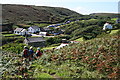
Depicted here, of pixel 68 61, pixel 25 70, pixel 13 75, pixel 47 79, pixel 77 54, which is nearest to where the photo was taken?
pixel 47 79

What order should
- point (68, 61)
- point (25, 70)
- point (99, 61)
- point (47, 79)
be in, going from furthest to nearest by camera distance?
point (68, 61)
point (99, 61)
point (25, 70)
point (47, 79)

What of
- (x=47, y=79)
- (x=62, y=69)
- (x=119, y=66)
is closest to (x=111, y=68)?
(x=119, y=66)

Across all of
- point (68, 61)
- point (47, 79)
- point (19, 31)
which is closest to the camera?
point (47, 79)

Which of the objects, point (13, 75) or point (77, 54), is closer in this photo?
point (13, 75)

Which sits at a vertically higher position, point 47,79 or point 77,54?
point 77,54

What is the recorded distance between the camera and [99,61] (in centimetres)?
1179

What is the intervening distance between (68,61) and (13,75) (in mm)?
4366

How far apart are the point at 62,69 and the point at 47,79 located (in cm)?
184

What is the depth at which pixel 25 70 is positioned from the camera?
1097 centimetres

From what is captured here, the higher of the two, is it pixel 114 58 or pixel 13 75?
pixel 114 58

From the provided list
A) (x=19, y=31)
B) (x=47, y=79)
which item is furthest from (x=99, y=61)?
(x=19, y=31)

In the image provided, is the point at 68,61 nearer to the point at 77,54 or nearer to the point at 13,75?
the point at 77,54

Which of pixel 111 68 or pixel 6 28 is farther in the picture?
pixel 6 28

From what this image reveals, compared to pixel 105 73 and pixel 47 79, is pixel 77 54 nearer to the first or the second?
pixel 105 73
